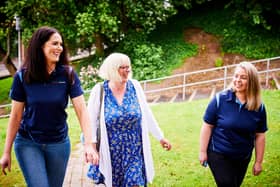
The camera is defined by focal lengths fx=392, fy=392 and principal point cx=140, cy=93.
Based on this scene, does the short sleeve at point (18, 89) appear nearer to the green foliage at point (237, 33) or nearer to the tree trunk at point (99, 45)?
the green foliage at point (237, 33)

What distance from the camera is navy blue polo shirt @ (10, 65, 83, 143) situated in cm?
323

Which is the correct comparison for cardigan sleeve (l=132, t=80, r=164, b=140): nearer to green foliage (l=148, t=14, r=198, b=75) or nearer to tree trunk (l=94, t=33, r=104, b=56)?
green foliage (l=148, t=14, r=198, b=75)

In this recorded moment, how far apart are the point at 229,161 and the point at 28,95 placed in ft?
6.55

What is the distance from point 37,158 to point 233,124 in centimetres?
181

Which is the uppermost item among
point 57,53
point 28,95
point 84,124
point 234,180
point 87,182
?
point 57,53

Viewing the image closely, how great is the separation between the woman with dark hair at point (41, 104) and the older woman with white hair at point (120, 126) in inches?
24.5

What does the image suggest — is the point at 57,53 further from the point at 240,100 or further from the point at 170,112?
the point at 170,112

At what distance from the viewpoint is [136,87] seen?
4.24 metres

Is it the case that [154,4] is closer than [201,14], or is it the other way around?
[154,4]

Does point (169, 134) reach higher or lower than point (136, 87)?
lower

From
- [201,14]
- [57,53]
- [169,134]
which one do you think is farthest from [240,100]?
[201,14]

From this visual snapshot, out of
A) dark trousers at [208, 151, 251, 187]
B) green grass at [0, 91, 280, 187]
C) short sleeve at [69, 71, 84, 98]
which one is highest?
short sleeve at [69, 71, 84, 98]

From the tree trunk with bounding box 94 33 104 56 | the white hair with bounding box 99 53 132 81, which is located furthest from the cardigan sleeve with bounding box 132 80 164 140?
the tree trunk with bounding box 94 33 104 56

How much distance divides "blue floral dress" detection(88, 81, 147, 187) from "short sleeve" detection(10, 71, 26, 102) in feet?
3.43
